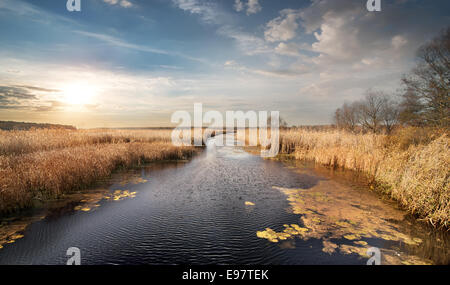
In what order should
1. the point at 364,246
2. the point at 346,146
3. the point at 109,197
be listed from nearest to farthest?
the point at 364,246 → the point at 109,197 → the point at 346,146

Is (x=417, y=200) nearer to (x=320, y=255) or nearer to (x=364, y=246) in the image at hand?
(x=364, y=246)

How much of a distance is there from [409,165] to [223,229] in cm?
719

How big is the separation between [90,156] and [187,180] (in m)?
5.06

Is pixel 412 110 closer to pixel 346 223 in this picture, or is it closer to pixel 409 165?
pixel 409 165

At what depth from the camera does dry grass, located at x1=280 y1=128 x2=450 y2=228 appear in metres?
5.73

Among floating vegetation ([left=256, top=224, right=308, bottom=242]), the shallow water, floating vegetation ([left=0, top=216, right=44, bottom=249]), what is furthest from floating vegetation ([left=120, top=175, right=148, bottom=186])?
floating vegetation ([left=256, top=224, right=308, bottom=242])

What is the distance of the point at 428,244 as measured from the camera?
4.68m

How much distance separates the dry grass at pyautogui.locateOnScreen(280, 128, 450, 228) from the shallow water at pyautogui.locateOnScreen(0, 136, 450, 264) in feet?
1.86

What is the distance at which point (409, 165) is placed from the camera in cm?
737

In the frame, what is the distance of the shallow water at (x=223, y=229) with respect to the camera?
4.27 m

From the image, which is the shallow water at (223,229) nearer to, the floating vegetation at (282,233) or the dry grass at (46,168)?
the floating vegetation at (282,233)

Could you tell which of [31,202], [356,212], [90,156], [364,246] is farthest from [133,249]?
[90,156]

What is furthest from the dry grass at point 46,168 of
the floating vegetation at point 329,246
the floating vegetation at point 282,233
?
the floating vegetation at point 329,246

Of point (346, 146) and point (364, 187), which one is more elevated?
point (346, 146)
